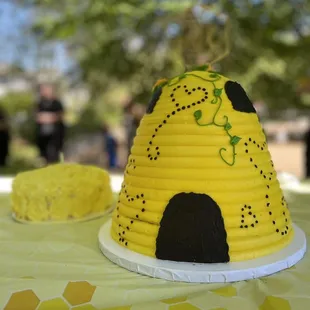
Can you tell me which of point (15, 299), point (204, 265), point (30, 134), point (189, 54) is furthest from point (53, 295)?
point (30, 134)

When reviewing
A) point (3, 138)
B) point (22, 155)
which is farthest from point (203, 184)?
point (22, 155)

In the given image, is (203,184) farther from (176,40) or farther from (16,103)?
(16,103)

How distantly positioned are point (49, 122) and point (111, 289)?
5555mm

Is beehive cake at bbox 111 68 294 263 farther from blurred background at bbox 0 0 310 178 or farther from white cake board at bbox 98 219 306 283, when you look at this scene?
blurred background at bbox 0 0 310 178

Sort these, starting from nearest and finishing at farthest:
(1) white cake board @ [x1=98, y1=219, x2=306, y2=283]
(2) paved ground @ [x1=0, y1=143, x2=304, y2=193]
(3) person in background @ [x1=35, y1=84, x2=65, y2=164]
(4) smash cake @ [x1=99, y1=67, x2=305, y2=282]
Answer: (1) white cake board @ [x1=98, y1=219, x2=306, y2=283]
(4) smash cake @ [x1=99, y1=67, x2=305, y2=282]
(3) person in background @ [x1=35, y1=84, x2=65, y2=164]
(2) paved ground @ [x1=0, y1=143, x2=304, y2=193]

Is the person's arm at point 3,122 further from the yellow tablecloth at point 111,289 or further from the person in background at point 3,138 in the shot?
the yellow tablecloth at point 111,289

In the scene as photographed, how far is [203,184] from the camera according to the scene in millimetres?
1575

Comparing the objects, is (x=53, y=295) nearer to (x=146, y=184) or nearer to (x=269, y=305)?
(x=146, y=184)

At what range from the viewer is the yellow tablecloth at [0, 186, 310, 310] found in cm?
131

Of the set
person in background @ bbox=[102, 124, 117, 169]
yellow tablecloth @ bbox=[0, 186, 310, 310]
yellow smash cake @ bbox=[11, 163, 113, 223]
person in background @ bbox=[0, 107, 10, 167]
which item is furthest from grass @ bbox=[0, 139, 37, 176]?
yellow tablecloth @ bbox=[0, 186, 310, 310]

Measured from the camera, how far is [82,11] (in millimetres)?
6117

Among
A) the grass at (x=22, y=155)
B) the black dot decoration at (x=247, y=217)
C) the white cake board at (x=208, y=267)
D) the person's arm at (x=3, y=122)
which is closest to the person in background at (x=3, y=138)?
the person's arm at (x=3, y=122)

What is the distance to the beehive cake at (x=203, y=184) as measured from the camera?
1.54 metres

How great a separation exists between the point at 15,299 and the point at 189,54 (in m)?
3.74
